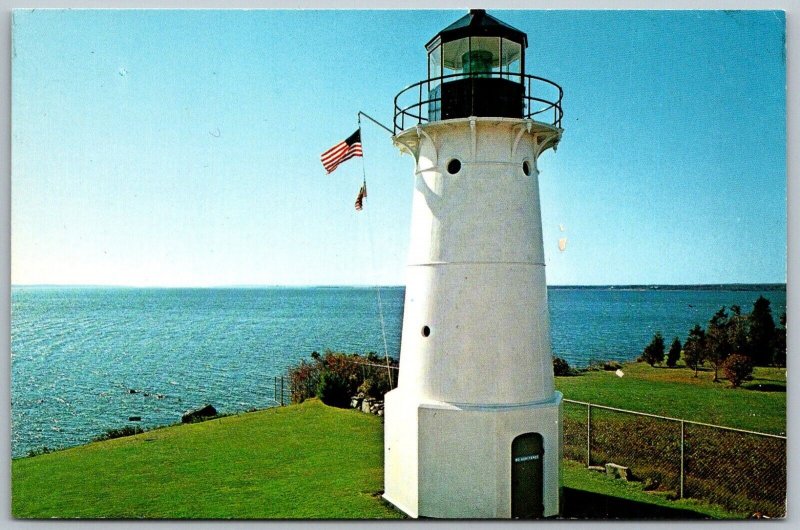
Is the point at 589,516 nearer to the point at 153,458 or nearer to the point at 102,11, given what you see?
the point at 153,458

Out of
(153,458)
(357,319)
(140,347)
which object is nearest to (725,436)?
(153,458)

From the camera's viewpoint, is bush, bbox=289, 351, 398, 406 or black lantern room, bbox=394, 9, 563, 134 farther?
bush, bbox=289, 351, 398, 406

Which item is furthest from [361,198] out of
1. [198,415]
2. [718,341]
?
[718,341]

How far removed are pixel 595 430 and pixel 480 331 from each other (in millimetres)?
6271

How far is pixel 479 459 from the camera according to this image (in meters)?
9.50

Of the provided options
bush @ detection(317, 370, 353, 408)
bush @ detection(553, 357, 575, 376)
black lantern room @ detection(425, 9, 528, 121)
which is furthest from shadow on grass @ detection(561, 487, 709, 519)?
bush @ detection(553, 357, 575, 376)

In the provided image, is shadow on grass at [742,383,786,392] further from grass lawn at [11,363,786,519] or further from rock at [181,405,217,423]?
rock at [181,405,217,423]

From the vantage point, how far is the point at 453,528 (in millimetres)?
9664

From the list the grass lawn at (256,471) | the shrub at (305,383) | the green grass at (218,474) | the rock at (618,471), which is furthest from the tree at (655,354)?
the green grass at (218,474)

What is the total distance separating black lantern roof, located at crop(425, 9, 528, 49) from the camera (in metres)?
9.69

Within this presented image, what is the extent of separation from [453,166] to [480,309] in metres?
2.15

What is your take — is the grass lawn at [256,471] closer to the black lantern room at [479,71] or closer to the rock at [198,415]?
the rock at [198,415]

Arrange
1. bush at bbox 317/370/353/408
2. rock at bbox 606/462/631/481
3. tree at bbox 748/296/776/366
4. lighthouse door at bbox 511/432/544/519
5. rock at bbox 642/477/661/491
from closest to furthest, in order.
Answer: lighthouse door at bbox 511/432/544/519
rock at bbox 642/477/661/491
rock at bbox 606/462/631/481
tree at bbox 748/296/776/366
bush at bbox 317/370/353/408

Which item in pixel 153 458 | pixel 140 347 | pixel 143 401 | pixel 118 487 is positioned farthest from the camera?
pixel 140 347
